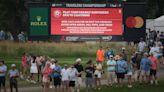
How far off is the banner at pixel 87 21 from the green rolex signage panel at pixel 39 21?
0.44m

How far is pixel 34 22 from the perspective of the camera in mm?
33375

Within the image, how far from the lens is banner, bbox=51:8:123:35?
3366cm

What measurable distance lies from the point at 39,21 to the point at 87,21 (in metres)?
2.80

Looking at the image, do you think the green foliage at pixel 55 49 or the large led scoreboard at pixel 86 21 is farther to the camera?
the green foliage at pixel 55 49

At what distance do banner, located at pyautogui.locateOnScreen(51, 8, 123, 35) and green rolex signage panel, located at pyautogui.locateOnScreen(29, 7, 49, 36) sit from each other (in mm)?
443

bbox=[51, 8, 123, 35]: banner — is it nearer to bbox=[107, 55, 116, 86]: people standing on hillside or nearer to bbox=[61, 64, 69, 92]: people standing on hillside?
bbox=[107, 55, 116, 86]: people standing on hillside

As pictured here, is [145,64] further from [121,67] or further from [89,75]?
[89,75]

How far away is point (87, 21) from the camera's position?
33844mm

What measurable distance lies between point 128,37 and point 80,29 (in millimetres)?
2834

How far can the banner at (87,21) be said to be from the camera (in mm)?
33656

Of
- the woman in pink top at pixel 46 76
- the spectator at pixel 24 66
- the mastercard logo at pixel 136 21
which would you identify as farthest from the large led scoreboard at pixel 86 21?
the woman in pink top at pixel 46 76

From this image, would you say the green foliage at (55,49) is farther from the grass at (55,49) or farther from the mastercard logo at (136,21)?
the mastercard logo at (136,21)

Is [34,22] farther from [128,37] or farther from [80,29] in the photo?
[128,37]

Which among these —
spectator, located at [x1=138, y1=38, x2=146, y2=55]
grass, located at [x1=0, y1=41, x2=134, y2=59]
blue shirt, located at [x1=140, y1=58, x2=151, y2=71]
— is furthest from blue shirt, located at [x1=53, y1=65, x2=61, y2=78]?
grass, located at [x1=0, y1=41, x2=134, y2=59]
